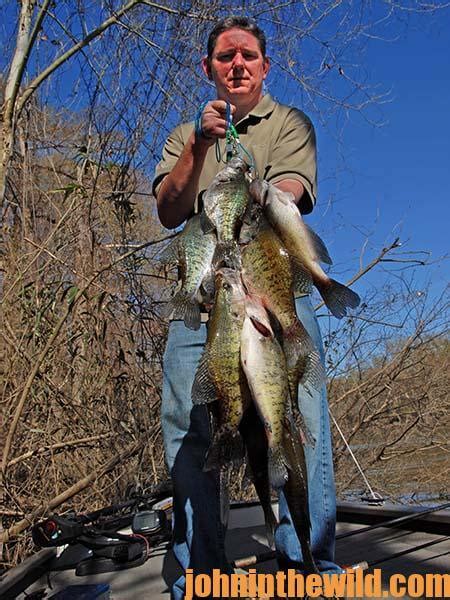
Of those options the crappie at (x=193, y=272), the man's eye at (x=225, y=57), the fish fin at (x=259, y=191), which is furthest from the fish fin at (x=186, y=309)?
the man's eye at (x=225, y=57)

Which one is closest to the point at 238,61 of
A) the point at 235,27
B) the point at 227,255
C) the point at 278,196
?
the point at 235,27

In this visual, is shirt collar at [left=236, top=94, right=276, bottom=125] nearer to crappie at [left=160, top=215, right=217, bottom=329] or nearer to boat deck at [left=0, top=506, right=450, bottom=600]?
crappie at [left=160, top=215, right=217, bottom=329]

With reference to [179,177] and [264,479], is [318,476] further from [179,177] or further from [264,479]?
[179,177]

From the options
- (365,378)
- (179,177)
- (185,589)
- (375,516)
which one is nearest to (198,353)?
(179,177)

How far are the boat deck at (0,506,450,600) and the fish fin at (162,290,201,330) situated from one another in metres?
1.30

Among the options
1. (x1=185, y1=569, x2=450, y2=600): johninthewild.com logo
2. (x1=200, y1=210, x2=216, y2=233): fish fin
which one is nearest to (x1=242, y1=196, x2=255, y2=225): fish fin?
(x1=200, y1=210, x2=216, y2=233): fish fin

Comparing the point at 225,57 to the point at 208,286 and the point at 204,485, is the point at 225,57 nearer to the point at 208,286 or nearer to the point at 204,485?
the point at 208,286

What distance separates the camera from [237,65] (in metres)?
2.62

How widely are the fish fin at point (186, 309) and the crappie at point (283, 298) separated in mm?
225

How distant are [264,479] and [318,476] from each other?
425mm

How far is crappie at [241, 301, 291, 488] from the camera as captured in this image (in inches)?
70.7

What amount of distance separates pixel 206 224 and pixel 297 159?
0.69 meters

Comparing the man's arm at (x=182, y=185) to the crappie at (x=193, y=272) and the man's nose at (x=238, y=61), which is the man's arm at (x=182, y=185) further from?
the man's nose at (x=238, y=61)

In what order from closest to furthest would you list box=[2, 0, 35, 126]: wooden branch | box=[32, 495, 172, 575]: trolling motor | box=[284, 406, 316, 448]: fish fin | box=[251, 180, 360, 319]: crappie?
box=[284, 406, 316, 448]: fish fin < box=[251, 180, 360, 319]: crappie < box=[32, 495, 172, 575]: trolling motor < box=[2, 0, 35, 126]: wooden branch
